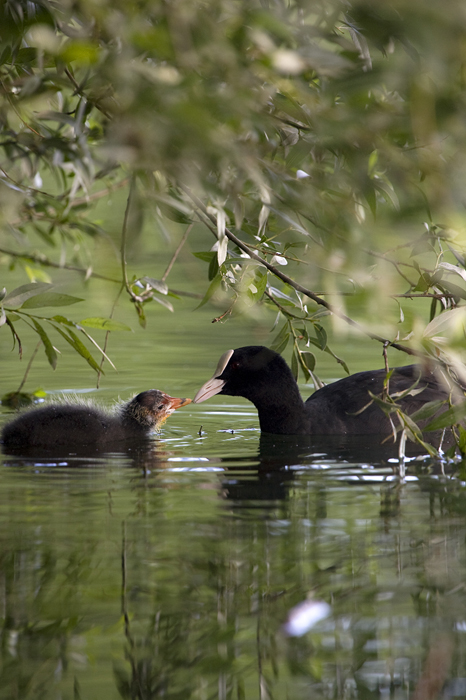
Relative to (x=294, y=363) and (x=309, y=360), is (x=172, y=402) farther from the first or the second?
(x=309, y=360)

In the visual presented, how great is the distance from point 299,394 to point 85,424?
1308 millimetres

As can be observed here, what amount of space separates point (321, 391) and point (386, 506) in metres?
2.10

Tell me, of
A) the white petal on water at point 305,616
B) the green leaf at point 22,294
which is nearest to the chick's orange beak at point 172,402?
the green leaf at point 22,294

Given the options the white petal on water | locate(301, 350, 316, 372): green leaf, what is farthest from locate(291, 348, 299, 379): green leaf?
the white petal on water

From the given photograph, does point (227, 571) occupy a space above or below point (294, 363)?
below

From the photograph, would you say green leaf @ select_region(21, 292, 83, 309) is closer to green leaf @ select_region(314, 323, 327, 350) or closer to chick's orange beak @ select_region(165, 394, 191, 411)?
green leaf @ select_region(314, 323, 327, 350)

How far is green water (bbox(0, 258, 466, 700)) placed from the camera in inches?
84.3

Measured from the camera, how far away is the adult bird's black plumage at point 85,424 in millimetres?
4754

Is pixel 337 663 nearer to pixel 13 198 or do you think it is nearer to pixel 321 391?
pixel 13 198

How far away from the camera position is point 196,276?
1.83m

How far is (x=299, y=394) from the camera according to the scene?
539 centimetres

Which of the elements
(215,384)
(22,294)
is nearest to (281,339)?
(215,384)

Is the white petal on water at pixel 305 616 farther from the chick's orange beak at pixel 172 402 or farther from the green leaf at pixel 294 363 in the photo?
the chick's orange beak at pixel 172 402

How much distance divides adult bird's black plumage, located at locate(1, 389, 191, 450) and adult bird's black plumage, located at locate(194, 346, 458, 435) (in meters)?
0.28
